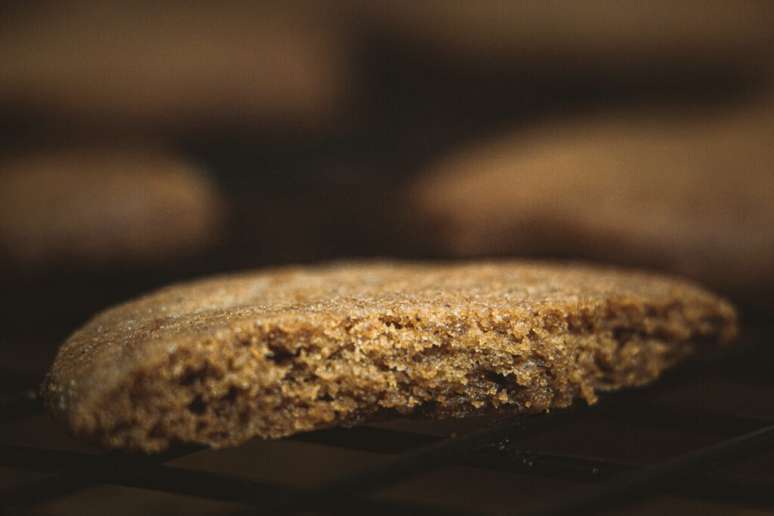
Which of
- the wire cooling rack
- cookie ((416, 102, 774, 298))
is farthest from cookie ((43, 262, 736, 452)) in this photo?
cookie ((416, 102, 774, 298))

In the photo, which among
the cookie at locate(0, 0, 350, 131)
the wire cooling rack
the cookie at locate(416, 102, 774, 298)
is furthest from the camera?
the cookie at locate(0, 0, 350, 131)

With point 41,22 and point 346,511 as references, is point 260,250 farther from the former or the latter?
point 346,511

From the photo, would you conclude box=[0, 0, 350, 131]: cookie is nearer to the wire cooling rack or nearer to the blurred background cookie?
the blurred background cookie

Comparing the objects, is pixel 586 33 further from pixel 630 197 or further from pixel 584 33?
pixel 630 197

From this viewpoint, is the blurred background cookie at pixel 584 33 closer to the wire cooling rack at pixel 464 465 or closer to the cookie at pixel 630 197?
the cookie at pixel 630 197

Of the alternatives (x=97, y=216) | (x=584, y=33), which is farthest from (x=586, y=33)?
(x=97, y=216)

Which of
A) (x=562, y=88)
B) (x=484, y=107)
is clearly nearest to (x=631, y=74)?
(x=562, y=88)

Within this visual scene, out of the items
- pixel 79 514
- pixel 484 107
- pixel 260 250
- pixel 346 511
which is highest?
pixel 484 107
